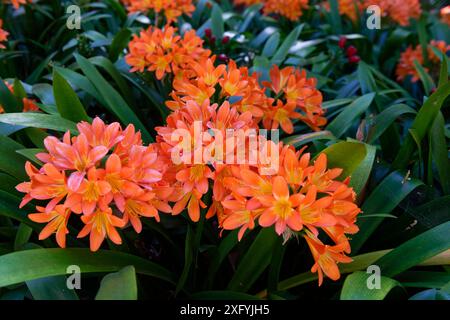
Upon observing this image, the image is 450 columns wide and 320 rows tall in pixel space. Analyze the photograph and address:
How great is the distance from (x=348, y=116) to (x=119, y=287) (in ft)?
3.14

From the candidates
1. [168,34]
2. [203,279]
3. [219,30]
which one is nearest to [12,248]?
[203,279]

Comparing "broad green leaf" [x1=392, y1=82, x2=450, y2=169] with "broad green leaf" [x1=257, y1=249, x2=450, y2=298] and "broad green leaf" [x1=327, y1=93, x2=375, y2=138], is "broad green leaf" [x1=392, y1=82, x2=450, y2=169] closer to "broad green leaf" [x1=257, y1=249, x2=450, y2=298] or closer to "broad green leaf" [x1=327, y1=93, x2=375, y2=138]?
"broad green leaf" [x1=327, y1=93, x2=375, y2=138]

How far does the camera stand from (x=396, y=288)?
1.07m

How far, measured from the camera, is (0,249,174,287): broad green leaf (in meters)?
0.89

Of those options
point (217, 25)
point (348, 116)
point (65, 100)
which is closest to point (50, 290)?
point (65, 100)

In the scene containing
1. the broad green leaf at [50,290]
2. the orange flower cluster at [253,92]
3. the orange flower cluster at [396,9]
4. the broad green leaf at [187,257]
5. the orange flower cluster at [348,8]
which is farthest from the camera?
the orange flower cluster at [348,8]

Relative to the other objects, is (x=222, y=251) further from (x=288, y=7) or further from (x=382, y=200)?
(x=288, y=7)

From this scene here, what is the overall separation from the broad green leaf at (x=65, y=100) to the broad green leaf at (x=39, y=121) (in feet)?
0.36

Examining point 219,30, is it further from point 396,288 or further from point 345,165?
point 396,288

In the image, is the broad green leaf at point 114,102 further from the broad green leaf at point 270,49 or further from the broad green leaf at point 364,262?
the broad green leaf at point 270,49

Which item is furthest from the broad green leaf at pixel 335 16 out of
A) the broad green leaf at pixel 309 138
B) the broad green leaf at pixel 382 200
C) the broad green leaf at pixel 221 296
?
the broad green leaf at pixel 221 296

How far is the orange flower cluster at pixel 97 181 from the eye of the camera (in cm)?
84

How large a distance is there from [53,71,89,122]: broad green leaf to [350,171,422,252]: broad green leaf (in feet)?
2.51
